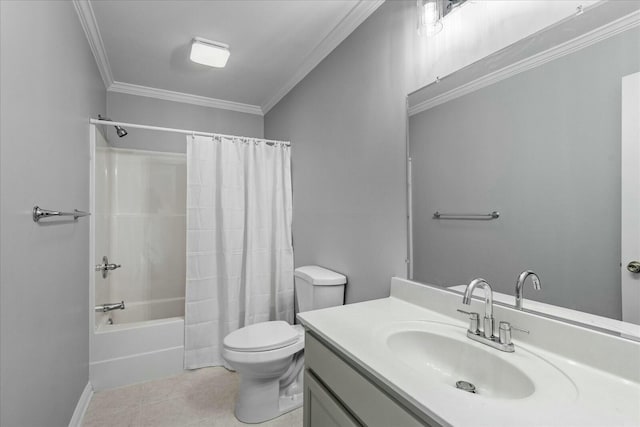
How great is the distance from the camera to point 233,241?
2.42 m

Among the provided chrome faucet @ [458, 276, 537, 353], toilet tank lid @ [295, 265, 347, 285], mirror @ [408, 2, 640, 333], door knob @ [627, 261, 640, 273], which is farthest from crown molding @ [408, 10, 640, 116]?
toilet tank lid @ [295, 265, 347, 285]

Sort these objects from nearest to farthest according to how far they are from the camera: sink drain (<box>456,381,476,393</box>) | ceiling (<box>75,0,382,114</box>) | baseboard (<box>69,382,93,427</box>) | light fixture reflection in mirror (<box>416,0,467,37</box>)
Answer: sink drain (<box>456,381,476,393</box>) < light fixture reflection in mirror (<box>416,0,467,37</box>) < baseboard (<box>69,382,93,427</box>) < ceiling (<box>75,0,382,114</box>)

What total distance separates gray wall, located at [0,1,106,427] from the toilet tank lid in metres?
1.29

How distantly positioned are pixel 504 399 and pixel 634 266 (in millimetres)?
479

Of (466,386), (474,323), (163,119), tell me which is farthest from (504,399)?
(163,119)

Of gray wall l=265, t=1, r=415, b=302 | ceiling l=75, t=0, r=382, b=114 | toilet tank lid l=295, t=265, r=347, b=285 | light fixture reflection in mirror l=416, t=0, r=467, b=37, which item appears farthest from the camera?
toilet tank lid l=295, t=265, r=347, b=285

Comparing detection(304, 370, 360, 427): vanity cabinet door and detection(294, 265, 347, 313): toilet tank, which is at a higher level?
detection(294, 265, 347, 313): toilet tank

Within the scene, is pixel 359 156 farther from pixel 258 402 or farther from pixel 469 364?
pixel 258 402

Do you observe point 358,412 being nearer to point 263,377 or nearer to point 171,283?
point 263,377

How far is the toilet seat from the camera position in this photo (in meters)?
1.67

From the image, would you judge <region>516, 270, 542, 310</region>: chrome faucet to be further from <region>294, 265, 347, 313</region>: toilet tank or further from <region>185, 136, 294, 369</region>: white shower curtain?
<region>185, 136, 294, 369</region>: white shower curtain

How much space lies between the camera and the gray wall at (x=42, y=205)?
0.96m

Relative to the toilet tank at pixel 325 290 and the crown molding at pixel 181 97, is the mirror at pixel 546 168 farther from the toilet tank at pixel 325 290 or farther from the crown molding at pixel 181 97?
the crown molding at pixel 181 97

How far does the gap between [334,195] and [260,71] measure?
1353 millimetres
